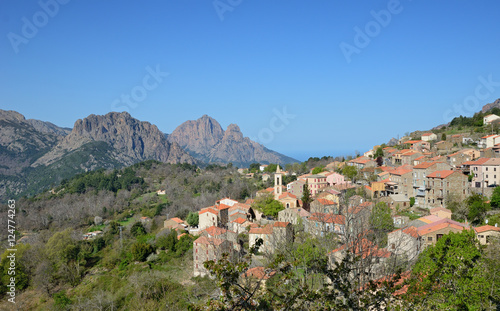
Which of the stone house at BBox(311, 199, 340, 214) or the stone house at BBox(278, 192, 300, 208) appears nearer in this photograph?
the stone house at BBox(311, 199, 340, 214)

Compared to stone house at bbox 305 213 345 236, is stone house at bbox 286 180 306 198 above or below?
below

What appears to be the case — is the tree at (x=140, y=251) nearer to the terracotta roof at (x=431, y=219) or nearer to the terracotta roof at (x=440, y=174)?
the terracotta roof at (x=431, y=219)

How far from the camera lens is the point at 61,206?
58688mm

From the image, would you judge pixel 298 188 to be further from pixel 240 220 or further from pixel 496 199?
pixel 496 199

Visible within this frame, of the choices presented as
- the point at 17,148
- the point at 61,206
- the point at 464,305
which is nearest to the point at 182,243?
the point at 464,305

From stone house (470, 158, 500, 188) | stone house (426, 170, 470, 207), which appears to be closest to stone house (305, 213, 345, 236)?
stone house (426, 170, 470, 207)

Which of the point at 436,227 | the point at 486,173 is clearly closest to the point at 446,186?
the point at 486,173

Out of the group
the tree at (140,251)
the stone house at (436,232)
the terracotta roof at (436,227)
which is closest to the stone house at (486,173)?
the terracotta roof at (436,227)

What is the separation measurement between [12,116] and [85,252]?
188 m

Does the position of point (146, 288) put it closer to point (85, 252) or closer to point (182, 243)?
point (182, 243)

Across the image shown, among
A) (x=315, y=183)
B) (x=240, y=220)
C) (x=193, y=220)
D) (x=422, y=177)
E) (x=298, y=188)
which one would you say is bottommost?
(x=193, y=220)

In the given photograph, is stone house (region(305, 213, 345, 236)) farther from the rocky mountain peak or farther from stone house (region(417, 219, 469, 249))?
the rocky mountain peak

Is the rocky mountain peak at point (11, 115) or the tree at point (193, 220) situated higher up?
the rocky mountain peak at point (11, 115)

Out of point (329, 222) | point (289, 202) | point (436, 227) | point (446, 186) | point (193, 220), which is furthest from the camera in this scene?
point (193, 220)
